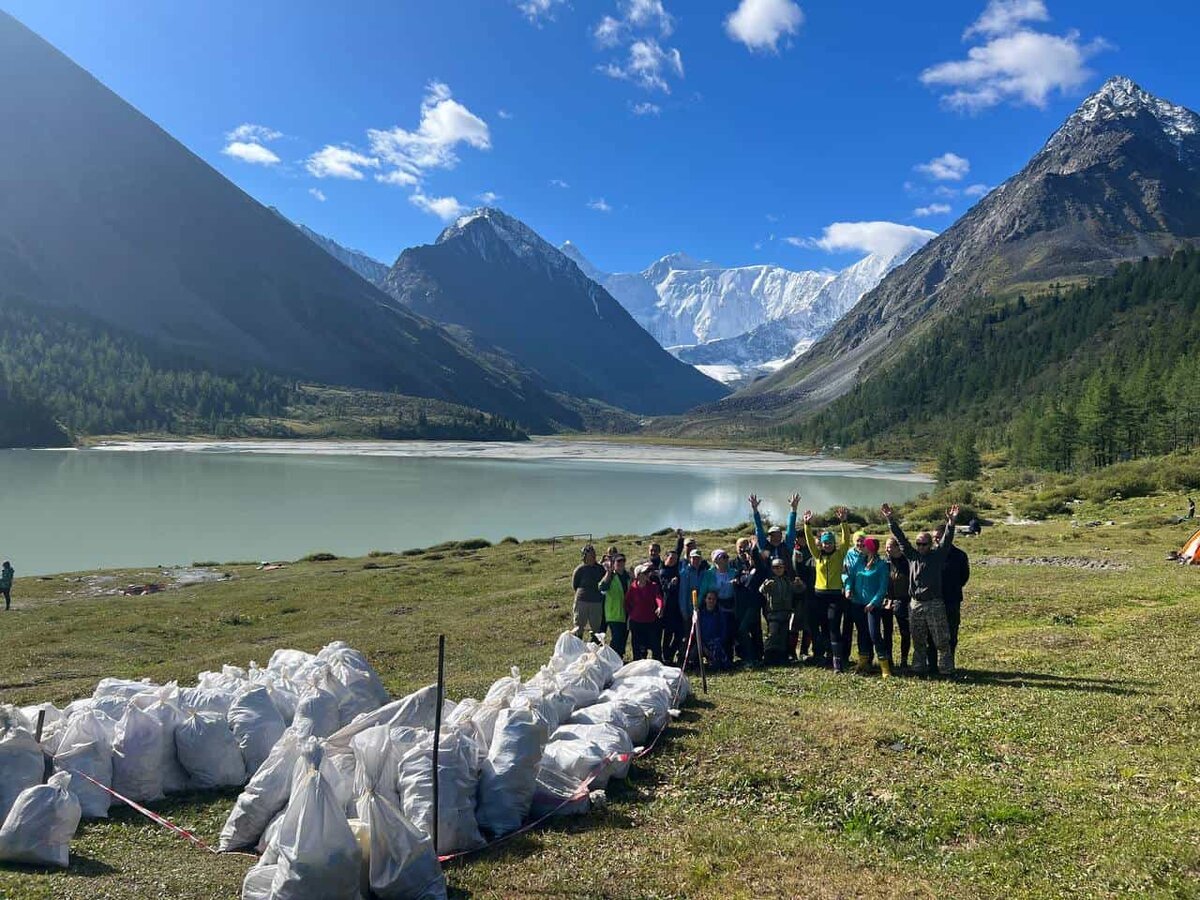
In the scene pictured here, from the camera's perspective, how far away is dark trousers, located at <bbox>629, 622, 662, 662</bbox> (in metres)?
14.4

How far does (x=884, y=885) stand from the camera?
6.18 m

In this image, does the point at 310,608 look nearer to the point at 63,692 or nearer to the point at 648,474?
the point at 63,692

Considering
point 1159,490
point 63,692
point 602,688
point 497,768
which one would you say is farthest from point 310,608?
point 1159,490

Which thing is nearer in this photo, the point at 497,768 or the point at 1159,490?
the point at 497,768

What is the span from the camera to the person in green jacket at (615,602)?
579 inches

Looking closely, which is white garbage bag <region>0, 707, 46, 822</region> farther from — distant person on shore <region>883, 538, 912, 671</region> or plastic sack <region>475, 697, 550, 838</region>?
distant person on shore <region>883, 538, 912, 671</region>

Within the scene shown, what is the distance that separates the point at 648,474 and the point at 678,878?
107684 mm

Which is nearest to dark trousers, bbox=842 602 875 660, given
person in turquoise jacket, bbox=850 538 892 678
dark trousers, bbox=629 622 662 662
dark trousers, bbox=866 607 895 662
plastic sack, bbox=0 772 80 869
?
person in turquoise jacket, bbox=850 538 892 678

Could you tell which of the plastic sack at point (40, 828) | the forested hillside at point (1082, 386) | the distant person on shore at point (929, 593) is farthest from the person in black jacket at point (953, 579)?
the forested hillside at point (1082, 386)

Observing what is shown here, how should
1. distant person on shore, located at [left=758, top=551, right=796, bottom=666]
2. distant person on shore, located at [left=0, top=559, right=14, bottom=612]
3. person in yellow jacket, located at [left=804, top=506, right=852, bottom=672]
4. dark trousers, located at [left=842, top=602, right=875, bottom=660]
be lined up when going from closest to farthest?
dark trousers, located at [left=842, top=602, right=875, bottom=660] → person in yellow jacket, located at [left=804, top=506, right=852, bottom=672] → distant person on shore, located at [left=758, top=551, right=796, bottom=666] → distant person on shore, located at [left=0, top=559, right=14, bottom=612]

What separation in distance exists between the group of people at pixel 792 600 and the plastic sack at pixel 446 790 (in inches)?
214

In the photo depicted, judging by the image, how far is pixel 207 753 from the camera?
358 inches

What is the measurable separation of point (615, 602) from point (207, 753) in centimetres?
761

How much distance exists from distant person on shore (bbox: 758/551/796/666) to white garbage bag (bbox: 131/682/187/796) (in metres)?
9.34
